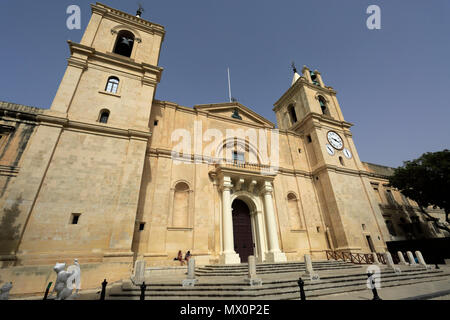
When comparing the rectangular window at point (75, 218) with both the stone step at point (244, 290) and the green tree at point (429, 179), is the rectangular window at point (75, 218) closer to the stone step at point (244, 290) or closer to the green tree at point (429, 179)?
the stone step at point (244, 290)

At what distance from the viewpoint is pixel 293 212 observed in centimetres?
1697

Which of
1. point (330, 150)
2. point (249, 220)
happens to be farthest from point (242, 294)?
point (330, 150)

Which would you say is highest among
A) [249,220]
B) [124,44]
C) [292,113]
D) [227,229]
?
[124,44]

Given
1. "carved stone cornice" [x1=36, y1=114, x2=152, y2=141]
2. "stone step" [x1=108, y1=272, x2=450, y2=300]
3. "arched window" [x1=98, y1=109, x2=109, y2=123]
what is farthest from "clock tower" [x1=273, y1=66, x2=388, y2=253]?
"arched window" [x1=98, y1=109, x2=109, y2=123]

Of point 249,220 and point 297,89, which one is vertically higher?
point 297,89

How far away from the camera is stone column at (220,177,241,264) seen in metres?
11.8

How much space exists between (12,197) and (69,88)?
22.2 ft

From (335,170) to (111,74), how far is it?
19834mm

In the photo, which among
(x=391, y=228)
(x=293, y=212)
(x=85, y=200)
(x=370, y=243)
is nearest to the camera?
(x=85, y=200)

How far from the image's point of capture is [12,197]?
8297mm

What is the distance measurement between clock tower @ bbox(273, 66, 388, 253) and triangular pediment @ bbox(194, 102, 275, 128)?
4.82m

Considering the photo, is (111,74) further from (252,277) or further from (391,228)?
(391,228)

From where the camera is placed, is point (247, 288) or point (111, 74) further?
point (111, 74)
